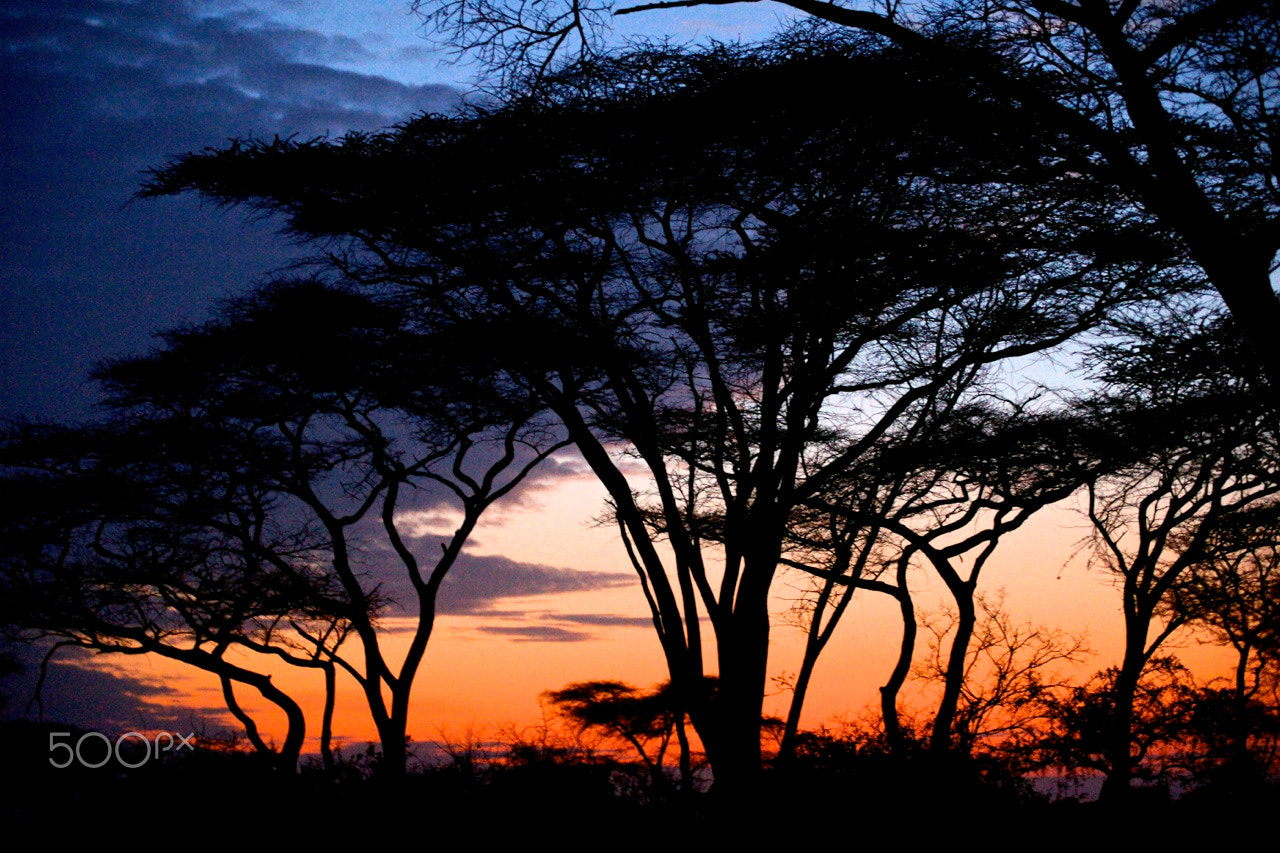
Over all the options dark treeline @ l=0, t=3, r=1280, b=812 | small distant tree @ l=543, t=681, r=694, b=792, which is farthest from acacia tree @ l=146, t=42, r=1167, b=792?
small distant tree @ l=543, t=681, r=694, b=792

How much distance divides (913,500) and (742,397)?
8.14 feet

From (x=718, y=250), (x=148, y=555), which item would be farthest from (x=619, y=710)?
(x=718, y=250)

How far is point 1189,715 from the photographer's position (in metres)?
17.4

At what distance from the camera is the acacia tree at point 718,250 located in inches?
340

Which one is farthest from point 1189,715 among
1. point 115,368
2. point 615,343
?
point 115,368

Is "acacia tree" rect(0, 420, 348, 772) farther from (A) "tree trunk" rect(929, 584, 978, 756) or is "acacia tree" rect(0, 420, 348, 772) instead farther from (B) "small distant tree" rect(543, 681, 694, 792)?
(A) "tree trunk" rect(929, 584, 978, 756)

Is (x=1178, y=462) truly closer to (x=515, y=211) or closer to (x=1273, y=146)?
(x=1273, y=146)

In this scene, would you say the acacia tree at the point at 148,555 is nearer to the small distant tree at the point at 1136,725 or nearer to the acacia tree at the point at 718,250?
the acacia tree at the point at 718,250

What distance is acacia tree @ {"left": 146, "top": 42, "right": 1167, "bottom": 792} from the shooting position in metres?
8.65

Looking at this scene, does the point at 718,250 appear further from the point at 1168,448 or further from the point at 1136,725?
the point at 1136,725

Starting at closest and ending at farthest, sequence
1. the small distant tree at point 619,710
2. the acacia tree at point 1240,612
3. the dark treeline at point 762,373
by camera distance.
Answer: the dark treeline at point 762,373 < the acacia tree at point 1240,612 < the small distant tree at point 619,710

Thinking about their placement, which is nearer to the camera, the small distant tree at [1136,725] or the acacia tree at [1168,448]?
the acacia tree at [1168,448]

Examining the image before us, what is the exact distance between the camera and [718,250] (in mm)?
9977

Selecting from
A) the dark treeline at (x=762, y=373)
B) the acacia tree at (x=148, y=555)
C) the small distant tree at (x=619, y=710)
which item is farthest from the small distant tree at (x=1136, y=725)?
the acacia tree at (x=148, y=555)
